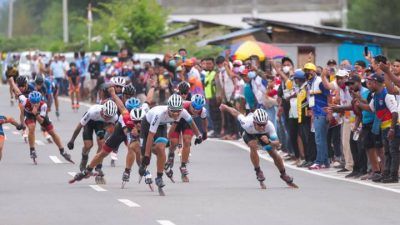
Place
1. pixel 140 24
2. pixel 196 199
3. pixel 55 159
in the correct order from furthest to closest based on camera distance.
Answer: pixel 140 24, pixel 55 159, pixel 196 199

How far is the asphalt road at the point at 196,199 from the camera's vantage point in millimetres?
15258

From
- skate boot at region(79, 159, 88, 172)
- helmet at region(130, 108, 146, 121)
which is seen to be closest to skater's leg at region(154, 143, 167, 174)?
helmet at region(130, 108, 146, 121)

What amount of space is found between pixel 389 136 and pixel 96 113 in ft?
16.5

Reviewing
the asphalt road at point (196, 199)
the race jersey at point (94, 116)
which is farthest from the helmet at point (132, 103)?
the race jersey at point (94, 116)

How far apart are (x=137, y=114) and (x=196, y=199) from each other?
2427mm

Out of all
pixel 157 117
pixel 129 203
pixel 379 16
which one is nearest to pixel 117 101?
pixel 157 117

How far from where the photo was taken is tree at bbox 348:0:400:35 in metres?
56.8

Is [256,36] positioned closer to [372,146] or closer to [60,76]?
[60,76]

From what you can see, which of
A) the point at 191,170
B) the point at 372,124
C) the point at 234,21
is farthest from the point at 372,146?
the point at 234,21

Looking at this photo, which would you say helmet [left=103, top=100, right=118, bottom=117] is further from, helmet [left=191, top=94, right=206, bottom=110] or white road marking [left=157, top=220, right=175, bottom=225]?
white road marking [left=157, top=220, right=175, bottom=225]

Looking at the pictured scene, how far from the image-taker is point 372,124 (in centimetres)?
2134

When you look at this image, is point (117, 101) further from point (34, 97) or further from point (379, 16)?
point (379, 16)

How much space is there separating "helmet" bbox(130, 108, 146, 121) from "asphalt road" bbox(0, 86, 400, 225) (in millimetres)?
1080

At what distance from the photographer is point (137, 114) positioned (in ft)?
64.4
